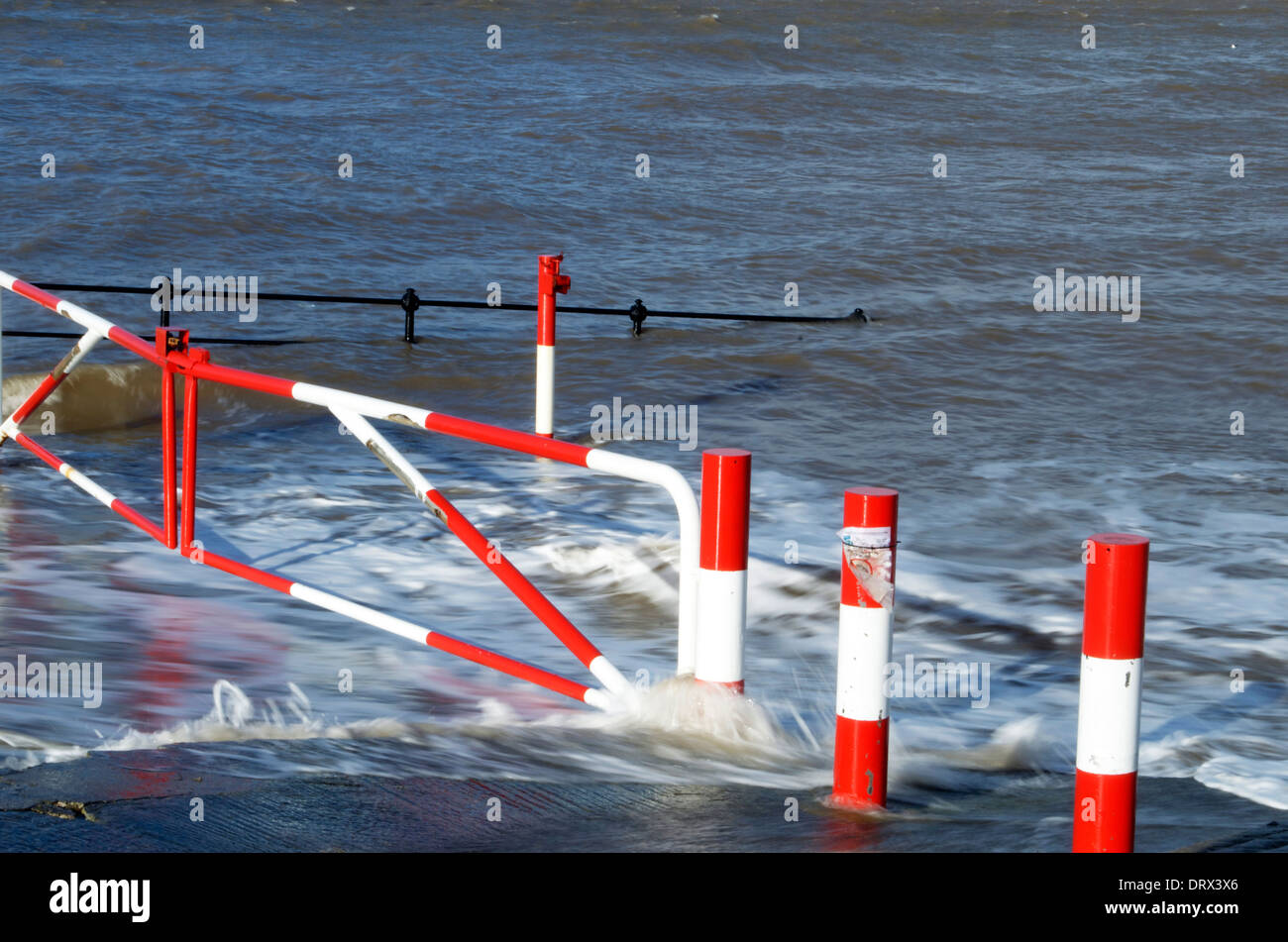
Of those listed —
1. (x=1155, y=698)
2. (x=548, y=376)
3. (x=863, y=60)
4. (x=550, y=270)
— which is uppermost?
(x=863, y=60)

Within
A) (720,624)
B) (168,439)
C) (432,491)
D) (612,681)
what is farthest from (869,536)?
(168,439)

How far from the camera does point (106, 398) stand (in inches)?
424

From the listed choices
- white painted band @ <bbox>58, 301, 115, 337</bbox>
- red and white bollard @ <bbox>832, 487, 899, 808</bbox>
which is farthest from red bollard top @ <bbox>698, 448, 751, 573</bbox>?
white painted band @ <bbox>58, 301, 115, 337</bbox>

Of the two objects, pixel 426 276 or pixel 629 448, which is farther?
pixel 426 276

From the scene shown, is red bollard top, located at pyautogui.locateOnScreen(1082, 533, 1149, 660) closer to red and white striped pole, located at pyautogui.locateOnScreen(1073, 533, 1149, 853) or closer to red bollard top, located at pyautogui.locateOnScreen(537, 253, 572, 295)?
red and white striped pole, located at pyautogui.locateOnScreen(1073, 533, 1149, 853)

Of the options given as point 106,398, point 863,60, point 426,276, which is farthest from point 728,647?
point 863,60

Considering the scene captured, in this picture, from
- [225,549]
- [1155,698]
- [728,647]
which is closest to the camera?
[728,647]

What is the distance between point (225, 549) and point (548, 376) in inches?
106

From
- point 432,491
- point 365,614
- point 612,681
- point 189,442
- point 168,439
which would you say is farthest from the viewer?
point 168,439

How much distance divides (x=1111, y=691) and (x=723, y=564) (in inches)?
45.7

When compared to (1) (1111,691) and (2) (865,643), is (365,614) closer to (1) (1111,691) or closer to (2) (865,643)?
(2) (865,643)

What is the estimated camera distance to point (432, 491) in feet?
15.5

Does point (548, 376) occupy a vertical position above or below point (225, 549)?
above

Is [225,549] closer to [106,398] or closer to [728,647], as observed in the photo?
[728,647]
